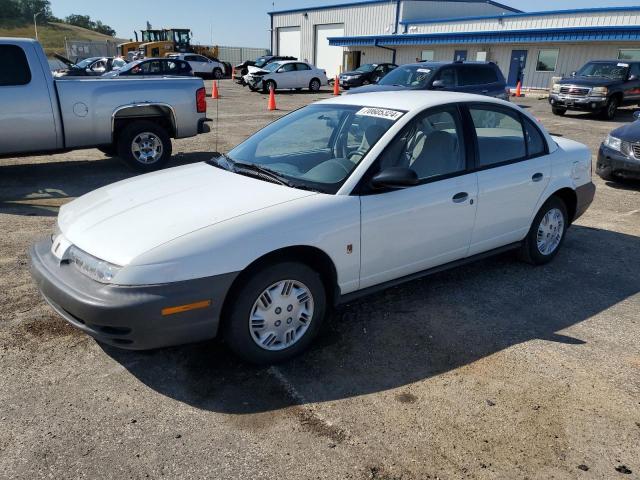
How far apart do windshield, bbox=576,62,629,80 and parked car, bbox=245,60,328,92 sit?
42.0 feet

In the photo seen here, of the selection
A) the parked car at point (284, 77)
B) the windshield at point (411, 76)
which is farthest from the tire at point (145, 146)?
the parked car at point (284, 77)

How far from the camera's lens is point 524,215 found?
4.75 meters

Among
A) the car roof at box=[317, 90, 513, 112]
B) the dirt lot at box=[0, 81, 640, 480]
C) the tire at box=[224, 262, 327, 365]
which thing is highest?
the car roof at box=[317, 90, 513, 112]

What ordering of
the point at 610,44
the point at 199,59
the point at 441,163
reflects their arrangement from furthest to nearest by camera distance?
the point at 199,59 < the point at 610,44 < the point at 441,163

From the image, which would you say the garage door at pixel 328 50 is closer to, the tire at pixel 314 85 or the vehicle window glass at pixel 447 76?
the tire at pixel 314 85

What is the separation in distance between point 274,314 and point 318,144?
1572 mm

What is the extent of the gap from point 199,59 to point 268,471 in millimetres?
36176

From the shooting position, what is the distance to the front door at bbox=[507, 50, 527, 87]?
31016 millimetres

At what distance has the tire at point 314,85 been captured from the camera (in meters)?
27.2

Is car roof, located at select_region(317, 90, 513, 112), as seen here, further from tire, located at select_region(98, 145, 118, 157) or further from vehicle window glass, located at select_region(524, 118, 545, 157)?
tire, located at select_region(98, 145, 118, 157)

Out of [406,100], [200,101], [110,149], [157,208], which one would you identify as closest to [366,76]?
[200,101]

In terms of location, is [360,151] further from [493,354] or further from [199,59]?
[199,59]

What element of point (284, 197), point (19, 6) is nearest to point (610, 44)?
point (284, 197)

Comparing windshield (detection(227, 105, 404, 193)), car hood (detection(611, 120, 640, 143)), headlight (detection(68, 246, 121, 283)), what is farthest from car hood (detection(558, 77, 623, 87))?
headlight (detection(68, 246, 121, 283))
